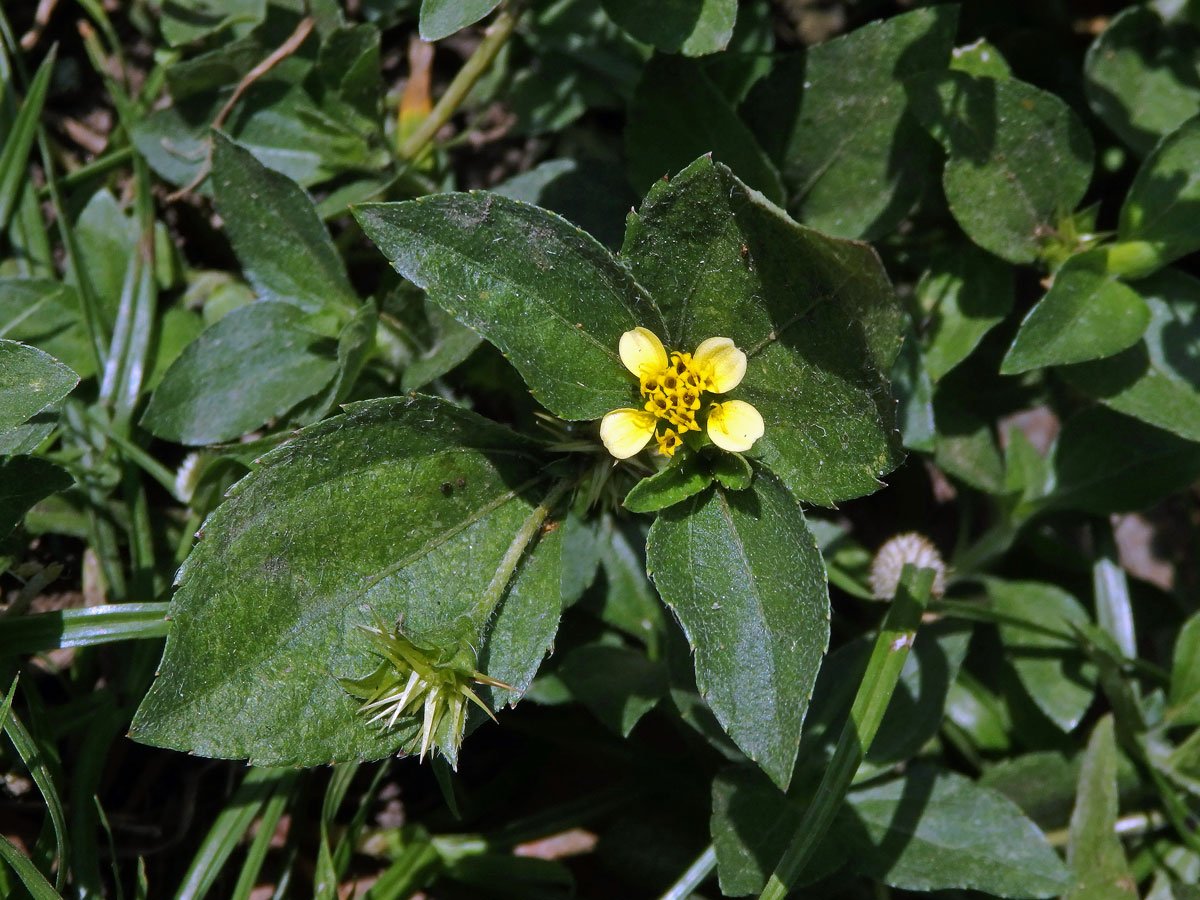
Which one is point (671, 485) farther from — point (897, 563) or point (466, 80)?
point (466, 80)

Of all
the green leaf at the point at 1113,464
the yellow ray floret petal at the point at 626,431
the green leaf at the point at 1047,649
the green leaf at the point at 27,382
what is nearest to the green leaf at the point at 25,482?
the green leaf at the point at 27,382

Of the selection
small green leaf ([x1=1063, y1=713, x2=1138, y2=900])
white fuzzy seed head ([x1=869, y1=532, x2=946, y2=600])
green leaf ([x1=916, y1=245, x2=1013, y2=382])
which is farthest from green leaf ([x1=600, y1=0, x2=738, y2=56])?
small green leaf ([x1=1063, y1=713, x2=1138, y2=900])

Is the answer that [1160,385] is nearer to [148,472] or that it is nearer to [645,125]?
[645,125]

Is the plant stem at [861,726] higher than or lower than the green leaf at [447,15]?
lower

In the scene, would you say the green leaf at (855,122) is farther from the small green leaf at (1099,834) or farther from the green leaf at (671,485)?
the small green leaf at (1099,834)

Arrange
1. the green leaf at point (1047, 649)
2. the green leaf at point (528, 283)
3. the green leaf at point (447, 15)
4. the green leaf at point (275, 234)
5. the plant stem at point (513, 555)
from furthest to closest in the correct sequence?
the green leaf at point (1047, 649)
the green leaf at point (275, 234)
the green leaf at point (447, 15)
the plant stem at point (513, 555)
the green leaf at point (528, 283)
